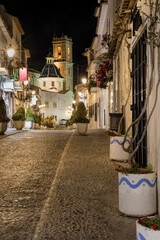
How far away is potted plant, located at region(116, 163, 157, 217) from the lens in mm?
3668

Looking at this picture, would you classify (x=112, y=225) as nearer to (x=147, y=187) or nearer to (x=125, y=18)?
(x=147, y=187)

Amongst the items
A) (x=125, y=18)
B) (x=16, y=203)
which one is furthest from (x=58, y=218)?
(x=125, y=18)

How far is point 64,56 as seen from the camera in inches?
3155

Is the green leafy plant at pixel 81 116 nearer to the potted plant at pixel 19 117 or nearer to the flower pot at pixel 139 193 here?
the potted plant at pixel 19 117

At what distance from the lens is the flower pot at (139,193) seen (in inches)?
144

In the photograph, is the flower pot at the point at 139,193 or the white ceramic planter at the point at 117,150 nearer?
the flower pot at the point at 139,193

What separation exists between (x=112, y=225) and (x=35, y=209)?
3.75 ft

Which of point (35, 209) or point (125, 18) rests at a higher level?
point (125, 18)

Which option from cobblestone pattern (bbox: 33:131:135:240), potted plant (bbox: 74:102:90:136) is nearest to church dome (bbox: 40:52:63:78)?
potted plant (bbox: 74:102:90:136)

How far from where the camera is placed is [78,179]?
18.2 feet

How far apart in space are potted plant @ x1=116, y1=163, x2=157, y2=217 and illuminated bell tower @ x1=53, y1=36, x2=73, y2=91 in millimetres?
78314

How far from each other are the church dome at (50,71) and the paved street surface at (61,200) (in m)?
70.4

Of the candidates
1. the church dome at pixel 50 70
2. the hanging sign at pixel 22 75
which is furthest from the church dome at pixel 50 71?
the hanging sign at pixel 22 75

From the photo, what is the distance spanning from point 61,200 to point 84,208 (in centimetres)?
48
